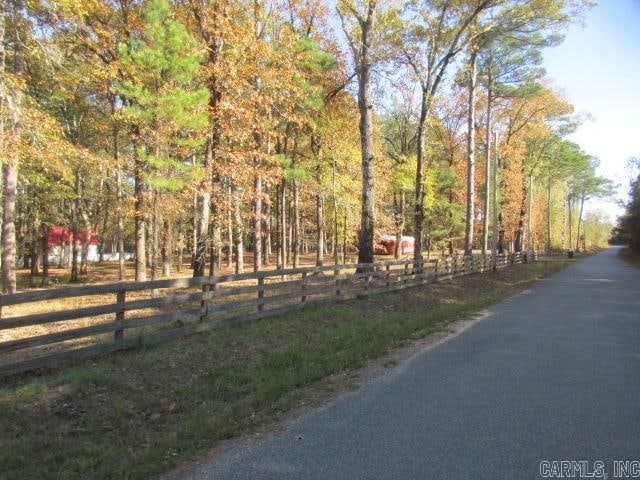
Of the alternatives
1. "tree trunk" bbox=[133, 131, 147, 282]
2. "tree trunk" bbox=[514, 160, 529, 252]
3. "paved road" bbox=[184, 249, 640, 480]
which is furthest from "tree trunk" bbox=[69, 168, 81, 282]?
"tree trunk" bbox=[514, 160, 529, 252]

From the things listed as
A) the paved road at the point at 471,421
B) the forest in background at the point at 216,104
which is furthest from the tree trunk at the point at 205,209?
the paved road at the point at 471,421

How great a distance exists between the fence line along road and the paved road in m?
3.50

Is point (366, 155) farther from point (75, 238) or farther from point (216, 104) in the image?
point (75, 238)

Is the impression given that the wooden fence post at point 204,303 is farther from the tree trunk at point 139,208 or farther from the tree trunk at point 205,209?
the tree trunk at point 139,208

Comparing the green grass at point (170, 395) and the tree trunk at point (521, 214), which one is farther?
the tree trunk at point (521, 214)

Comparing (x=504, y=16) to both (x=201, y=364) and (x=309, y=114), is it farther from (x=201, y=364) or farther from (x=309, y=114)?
(x=201, y=364)

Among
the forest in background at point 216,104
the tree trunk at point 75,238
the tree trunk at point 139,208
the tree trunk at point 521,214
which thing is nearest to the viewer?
the forest in background at point 216,104

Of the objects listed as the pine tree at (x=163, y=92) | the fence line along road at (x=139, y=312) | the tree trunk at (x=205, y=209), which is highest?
the pine tree at (x=163, y=92)

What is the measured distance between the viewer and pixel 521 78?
3022cm

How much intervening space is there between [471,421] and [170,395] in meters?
3.44

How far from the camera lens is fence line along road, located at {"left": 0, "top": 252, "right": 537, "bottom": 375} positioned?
586 cm

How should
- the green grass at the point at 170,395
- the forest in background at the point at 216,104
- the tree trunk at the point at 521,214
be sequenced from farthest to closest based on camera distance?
the tree trunk at the point at 521,214 < the forest in background at the point at 216,104 < the green grass at the point at 170,395

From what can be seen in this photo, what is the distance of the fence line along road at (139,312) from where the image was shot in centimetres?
586

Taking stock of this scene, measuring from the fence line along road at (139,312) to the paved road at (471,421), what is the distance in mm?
3501
